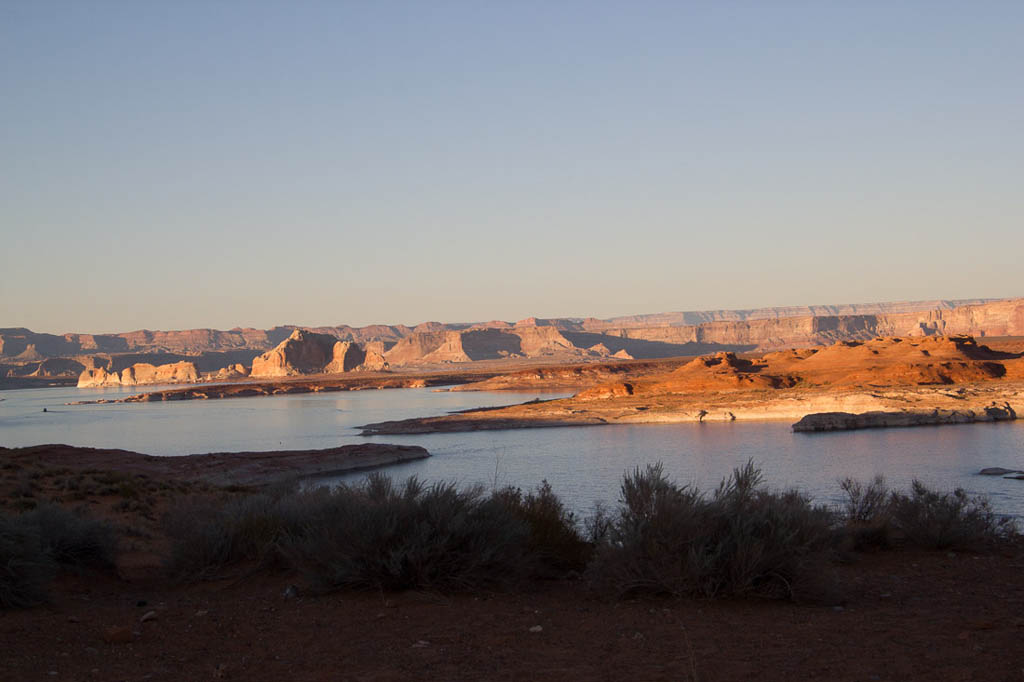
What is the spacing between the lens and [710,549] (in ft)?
19.1

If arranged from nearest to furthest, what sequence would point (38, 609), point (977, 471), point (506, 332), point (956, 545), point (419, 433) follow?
point (38, 609) < point (956, 545) < point (977, 471) < point (419, 433) < point (506, 332)

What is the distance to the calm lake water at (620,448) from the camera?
20000 millimetres

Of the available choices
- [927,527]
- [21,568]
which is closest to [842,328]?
[927,527]

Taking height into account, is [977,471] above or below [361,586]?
below

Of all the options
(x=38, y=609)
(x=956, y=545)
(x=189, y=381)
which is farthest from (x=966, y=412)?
(x=189, y=381)

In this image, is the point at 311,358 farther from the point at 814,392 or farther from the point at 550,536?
the point at 550,536

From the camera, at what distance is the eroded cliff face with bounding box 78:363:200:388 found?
5340 inches

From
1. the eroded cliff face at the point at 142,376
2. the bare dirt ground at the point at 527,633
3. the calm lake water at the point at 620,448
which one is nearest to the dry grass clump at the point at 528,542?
the bare dirt ground at the point at 527,633

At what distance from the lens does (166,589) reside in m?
7.11

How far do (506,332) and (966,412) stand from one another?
504 ft

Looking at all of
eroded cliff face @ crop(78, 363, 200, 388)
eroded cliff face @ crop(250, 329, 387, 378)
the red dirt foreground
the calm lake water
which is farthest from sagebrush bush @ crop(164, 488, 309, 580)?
eroded cliff face @ crop(78, 363, 200, 388)

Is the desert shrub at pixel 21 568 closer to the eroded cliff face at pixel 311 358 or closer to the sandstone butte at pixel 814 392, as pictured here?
the sandstone butte at pixel 814 392

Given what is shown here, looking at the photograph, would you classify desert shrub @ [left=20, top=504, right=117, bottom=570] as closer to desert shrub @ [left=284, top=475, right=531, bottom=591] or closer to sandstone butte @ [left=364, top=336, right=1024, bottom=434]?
desert shrub @ [left=284, top=475, right=531, bottom=591]

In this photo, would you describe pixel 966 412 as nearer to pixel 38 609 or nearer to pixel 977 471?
pixel 977 471
